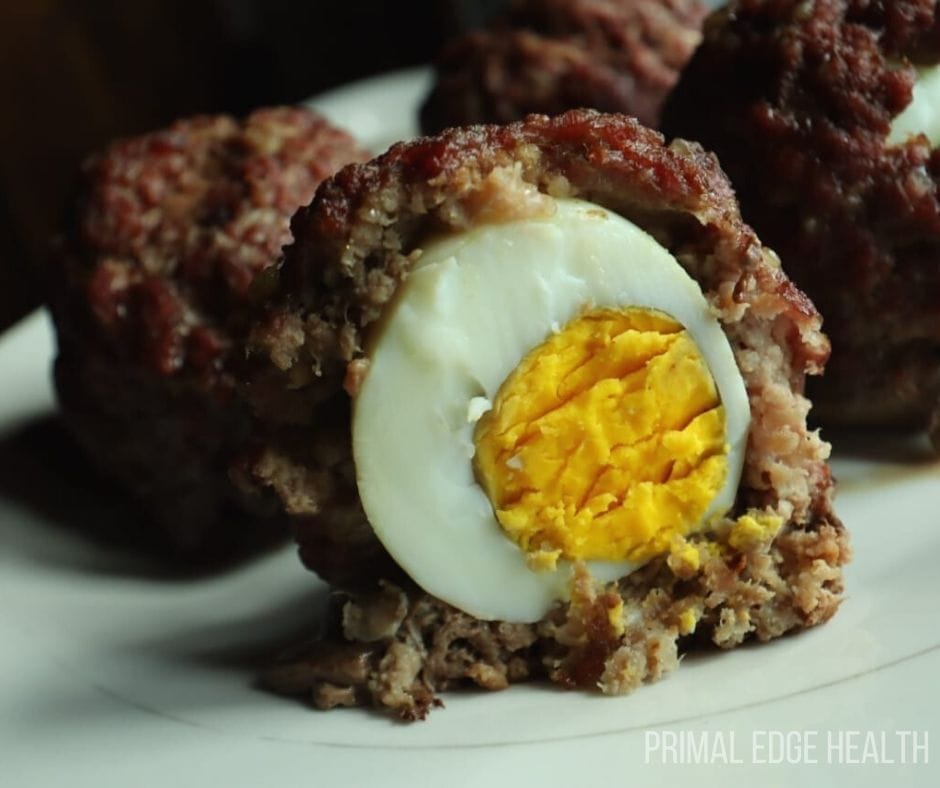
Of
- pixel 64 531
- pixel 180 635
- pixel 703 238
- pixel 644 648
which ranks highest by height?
pixel 703 238

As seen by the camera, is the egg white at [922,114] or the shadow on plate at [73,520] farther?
the shadow on plate at [73,520]

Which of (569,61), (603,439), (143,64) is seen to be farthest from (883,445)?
(143,64)

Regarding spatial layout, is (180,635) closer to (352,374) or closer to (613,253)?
(352,374)

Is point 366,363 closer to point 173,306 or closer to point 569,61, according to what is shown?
point 173,306

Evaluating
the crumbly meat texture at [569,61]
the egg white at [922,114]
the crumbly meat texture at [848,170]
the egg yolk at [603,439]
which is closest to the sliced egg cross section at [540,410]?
the egg yolk at [603,439]

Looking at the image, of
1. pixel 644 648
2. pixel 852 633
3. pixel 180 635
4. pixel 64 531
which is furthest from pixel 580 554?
pixel 64 531

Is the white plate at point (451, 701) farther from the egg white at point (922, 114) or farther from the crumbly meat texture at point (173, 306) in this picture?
the egg white at point (922, 114)
